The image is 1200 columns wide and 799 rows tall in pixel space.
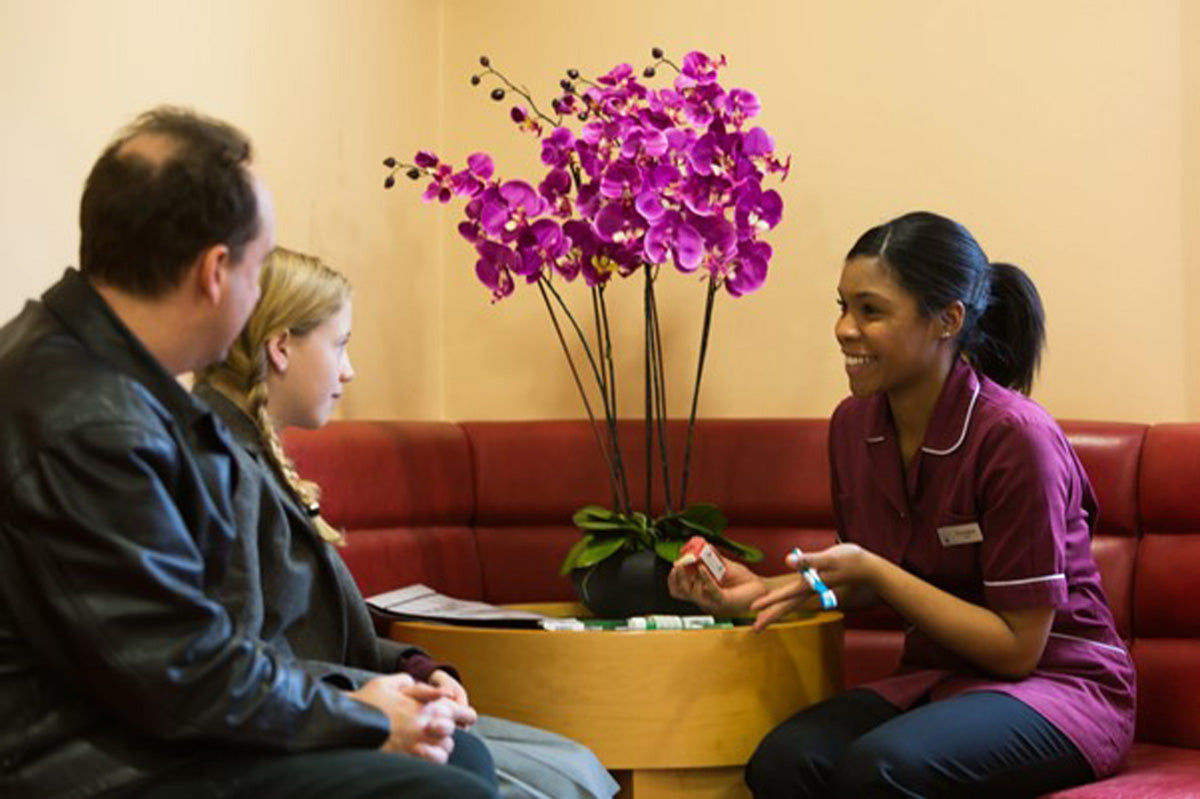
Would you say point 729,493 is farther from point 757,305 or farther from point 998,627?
point 998,627

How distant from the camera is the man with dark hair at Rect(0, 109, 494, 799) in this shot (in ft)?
4.83

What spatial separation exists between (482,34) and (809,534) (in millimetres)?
1428

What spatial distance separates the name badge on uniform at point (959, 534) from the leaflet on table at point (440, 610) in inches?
26.9

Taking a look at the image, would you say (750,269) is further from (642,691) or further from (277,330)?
(277,330)

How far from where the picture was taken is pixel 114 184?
1.58 meters

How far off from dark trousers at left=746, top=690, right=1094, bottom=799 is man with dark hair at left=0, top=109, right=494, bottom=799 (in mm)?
875

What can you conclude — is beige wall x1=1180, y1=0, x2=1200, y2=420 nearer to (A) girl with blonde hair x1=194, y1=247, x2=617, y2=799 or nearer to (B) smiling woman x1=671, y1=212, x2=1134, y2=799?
(B) smiling woman x1=671, y1=212, x2=1134, y2=799

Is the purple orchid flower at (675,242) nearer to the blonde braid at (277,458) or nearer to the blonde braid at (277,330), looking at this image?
the blonde braid at (277,330)

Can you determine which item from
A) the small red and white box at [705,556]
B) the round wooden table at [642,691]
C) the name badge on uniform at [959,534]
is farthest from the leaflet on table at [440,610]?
the name badge on uniform at [959,534]

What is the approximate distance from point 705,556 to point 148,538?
1.31 meters

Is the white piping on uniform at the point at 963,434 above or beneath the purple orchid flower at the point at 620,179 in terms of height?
beneath

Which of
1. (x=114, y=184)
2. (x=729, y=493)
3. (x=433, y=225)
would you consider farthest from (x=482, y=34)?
(x=114, y=184)

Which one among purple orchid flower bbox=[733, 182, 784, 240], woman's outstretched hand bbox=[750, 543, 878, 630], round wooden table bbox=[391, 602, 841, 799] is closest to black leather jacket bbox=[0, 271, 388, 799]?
round wooden table bbox=[391, 602, 841, 799]

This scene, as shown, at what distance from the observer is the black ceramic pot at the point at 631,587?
9.27ft
